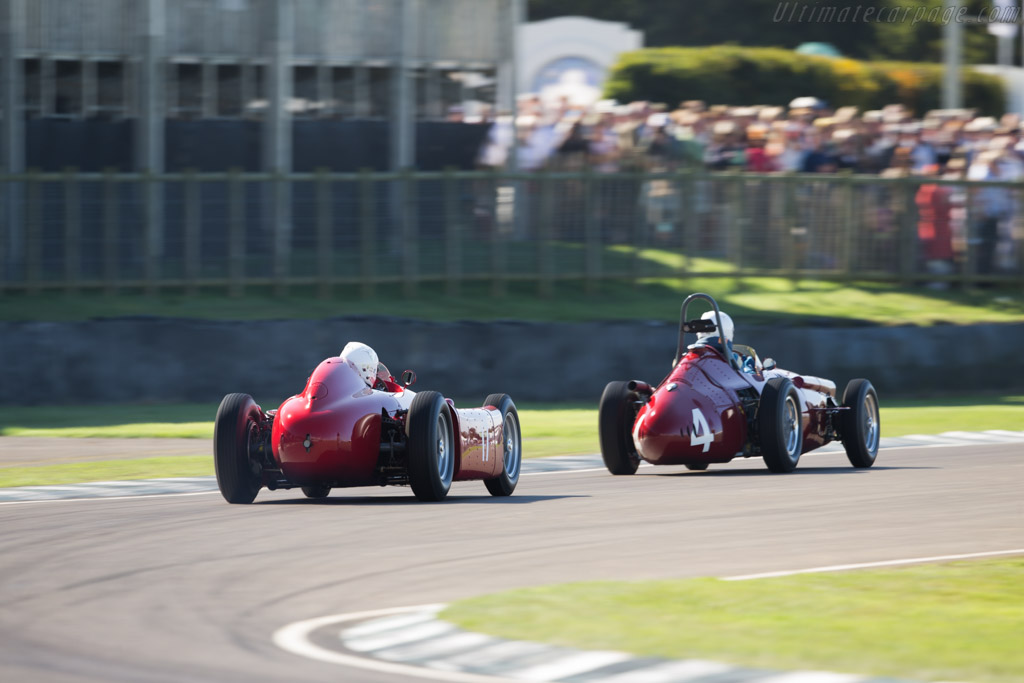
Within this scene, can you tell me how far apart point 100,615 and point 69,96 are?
19.0 m

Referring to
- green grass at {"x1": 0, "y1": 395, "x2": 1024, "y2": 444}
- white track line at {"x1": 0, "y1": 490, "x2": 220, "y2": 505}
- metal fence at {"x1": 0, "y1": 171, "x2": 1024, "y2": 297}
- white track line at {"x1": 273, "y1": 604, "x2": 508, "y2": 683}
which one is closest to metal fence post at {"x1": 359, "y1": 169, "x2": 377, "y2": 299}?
metal fence at {"x1": 0, "y1": 171, "x2": 1024, "y2": 297}

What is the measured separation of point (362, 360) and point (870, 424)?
5207 mm

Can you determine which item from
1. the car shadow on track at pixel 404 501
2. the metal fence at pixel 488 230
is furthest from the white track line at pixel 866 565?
the metal fence at pixel 488 230

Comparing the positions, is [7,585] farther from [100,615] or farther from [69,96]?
[69,96]

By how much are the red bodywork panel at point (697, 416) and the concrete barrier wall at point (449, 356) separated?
21.7ft

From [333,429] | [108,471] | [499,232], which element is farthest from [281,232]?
[333,429]

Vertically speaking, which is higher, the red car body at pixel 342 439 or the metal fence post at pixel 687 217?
the metal fence post at pixel 687 217

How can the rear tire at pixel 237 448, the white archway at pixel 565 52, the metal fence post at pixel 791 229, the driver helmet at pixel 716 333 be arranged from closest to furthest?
1. the rear tire at pixel 237 448
2. the driver helmet at pixel 716 333
3. the metal fence post at pixel 791 229
4. the white archway at pixel 565 52

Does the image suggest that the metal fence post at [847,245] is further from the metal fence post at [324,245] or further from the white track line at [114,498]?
the white track line at [114,498]

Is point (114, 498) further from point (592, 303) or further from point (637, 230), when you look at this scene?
point (637, 230)

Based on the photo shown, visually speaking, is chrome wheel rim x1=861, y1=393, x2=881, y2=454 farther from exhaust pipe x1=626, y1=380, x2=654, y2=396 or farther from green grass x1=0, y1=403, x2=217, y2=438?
green grass x1=0, y1=403, x2=217, y2=438

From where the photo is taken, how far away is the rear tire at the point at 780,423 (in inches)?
516

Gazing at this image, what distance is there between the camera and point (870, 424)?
14586 mm

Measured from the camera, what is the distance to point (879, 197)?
80.0ft
